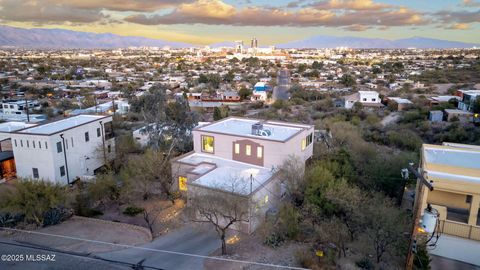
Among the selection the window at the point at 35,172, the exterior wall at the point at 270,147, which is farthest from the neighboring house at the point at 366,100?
the window at the point at 35,172

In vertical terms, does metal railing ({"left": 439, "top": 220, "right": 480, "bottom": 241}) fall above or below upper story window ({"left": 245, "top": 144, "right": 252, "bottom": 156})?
below

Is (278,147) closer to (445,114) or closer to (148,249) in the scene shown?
(148,249)

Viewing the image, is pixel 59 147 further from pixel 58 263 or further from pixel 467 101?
pixel 467 101

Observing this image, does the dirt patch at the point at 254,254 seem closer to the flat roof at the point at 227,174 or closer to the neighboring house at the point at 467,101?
the flat roof at the point at 227,174

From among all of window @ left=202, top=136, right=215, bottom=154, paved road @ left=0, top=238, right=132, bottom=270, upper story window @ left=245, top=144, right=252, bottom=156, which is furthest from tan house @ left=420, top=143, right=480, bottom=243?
paved road @ left=0, top=238, right=132, bottom=270

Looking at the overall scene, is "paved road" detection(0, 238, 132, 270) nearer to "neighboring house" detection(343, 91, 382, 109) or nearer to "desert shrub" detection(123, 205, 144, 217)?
"desert shrub" detection(123, 205, 144, 217)

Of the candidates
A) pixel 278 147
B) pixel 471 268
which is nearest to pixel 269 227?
pixel 278 147
